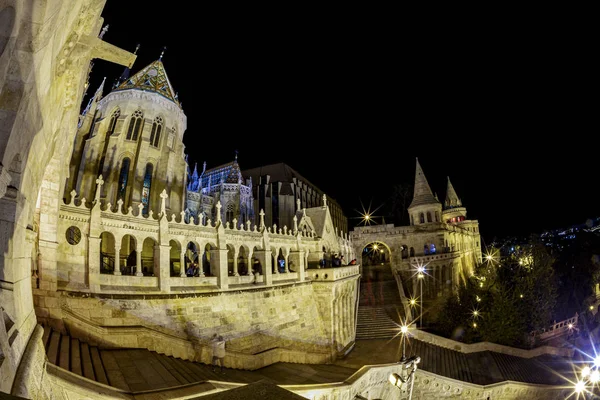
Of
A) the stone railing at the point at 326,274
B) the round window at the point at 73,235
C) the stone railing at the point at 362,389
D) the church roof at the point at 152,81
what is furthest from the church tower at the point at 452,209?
the round window at the point at 73,235

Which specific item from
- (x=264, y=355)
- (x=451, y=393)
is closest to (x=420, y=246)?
(x=451, y=393)

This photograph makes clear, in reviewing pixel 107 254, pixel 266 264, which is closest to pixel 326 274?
pixel 266 264

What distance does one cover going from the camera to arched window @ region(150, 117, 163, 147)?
82.6 feet

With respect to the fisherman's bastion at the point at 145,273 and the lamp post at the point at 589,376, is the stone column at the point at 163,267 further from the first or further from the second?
the lamp post at the point at 589,376

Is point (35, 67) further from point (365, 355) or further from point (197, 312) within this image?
point (365, 355)

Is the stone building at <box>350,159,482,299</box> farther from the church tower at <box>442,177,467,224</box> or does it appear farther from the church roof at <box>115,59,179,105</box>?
the church roof at <box>115,59,179,105</box>

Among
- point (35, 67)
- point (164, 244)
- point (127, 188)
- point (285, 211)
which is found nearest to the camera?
point (35, 67)

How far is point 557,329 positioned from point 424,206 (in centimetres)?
1932

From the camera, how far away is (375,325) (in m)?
24.5

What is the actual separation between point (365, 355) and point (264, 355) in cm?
792

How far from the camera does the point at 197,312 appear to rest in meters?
13.3

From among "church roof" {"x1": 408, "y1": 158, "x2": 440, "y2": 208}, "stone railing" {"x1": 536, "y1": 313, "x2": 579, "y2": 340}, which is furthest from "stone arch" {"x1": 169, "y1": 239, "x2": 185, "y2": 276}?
"stone railing" {"x1": 536, "y1": 313, "x2": 579, "y2": 340}

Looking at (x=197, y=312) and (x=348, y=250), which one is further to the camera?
(x=348, y=250)

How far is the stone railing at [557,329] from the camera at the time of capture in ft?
103
